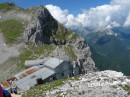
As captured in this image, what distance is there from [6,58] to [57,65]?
132 ft

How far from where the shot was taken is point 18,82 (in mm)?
123062

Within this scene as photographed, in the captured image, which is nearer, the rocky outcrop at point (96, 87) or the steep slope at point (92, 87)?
the rocky outcrop at point (96, 87)

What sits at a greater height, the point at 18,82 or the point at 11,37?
the point at 11,37

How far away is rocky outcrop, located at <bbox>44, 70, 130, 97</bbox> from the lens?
55.2 meters

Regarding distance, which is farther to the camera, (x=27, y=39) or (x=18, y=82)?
(x=27, y=39)

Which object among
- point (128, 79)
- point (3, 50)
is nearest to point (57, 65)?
point (3, 50)

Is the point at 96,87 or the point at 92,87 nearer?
the point at 96,87

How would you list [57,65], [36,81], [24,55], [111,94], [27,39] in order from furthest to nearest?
[27,39]
[24,55]
[57,65]
[36,81]
[111,94]

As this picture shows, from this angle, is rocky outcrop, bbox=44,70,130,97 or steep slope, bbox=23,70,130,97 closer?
rocky outcrop, bbox=44,70,130,97

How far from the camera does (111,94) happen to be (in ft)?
178

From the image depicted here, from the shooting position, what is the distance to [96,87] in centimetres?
5825

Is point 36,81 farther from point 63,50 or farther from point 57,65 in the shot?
point 63,50

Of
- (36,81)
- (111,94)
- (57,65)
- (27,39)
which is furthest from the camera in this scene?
(27,39)

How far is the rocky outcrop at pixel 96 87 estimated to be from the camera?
5522 centimetres
